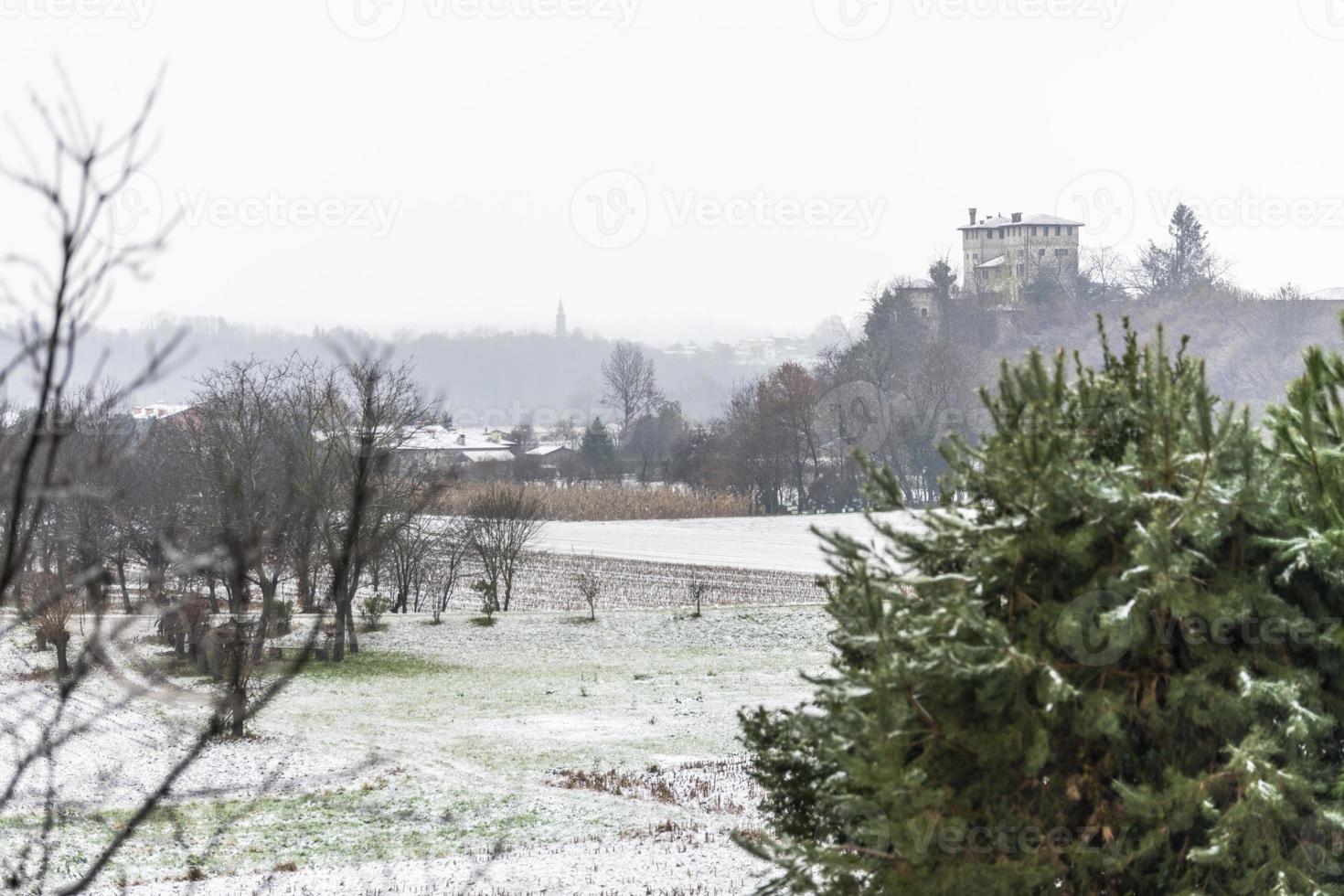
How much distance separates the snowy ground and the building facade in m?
80.6

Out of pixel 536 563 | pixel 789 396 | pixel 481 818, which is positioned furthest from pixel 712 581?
pixel 789 396

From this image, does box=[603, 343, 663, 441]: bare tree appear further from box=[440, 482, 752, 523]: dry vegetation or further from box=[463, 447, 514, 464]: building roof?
box=[440, 482, 752, 523]: dry vegetation

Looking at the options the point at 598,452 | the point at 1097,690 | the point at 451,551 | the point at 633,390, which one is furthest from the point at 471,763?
the point at 633,390

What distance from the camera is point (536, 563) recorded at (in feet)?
157

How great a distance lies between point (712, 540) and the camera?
54.4m

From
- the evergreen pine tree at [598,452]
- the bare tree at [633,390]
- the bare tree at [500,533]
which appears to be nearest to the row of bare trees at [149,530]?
the bare tree at [500,533]

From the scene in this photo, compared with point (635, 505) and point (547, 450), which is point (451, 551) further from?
point (547, 450)

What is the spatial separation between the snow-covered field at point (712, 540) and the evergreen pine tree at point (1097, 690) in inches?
1470

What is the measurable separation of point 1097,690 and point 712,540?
48752 mm

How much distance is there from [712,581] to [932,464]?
31.6 m

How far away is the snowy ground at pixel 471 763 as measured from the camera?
13156 millimetres

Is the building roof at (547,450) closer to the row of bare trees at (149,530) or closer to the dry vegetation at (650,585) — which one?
the row of bare trees at (149,530)

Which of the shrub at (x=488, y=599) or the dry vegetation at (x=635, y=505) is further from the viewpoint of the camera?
the dry vegetation at (x=635, y=505)

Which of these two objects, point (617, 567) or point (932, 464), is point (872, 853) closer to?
point (617, 567)
